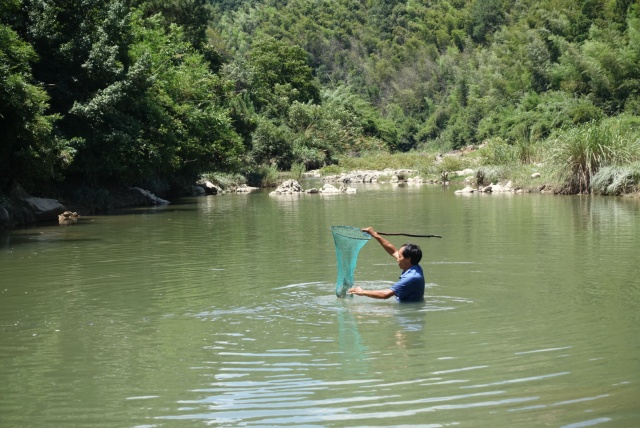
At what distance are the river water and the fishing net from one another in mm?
282

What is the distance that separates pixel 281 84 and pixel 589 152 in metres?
48.6

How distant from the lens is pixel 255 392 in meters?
6.84

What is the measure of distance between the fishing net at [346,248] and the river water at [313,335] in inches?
11.1

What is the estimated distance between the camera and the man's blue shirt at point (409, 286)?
1041 cm

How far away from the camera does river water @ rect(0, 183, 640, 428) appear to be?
6379 mm

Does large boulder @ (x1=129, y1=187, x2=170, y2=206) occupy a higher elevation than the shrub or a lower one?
lower

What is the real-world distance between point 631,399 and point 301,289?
6.33 m

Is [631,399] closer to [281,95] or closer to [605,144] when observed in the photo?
[605,144]

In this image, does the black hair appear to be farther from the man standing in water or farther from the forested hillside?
the forested hillside

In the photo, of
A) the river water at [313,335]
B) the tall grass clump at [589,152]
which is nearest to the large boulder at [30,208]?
the river water at [313,335]

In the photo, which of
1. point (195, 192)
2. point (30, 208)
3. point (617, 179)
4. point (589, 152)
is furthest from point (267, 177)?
point (30, 208)

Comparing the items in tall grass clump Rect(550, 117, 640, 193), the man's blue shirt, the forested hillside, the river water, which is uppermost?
the forested hillside

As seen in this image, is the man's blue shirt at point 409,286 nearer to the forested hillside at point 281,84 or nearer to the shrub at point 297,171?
the forested hillside at point 281,84

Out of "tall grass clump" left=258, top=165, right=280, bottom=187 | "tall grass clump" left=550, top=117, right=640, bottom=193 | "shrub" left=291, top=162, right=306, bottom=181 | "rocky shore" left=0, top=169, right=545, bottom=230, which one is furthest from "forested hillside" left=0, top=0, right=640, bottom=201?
"tall grass clump" left=550, top=117, right=640, bottom=193
